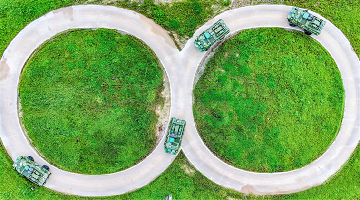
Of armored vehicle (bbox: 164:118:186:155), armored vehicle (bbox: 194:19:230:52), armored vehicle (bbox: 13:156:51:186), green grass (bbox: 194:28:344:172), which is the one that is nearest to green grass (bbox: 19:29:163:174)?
armored vehicle (bbox: 13:156:51:186)

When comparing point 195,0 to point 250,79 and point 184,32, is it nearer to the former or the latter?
point 184,32

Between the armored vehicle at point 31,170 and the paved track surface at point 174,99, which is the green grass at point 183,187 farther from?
the armored vehicle at point 31,170

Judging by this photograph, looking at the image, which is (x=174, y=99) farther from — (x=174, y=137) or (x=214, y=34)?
(x=214, y=34)

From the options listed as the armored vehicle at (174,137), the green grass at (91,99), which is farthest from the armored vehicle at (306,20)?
the armored vehicle at (174,137)

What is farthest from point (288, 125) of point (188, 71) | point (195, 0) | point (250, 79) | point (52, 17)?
point (52, 17)

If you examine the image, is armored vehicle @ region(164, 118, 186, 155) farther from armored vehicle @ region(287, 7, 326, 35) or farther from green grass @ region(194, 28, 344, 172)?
armored vehicle @ region(287, 7, 326, 35)

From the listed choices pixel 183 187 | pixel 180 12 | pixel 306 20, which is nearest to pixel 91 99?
pixel 180 12
